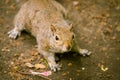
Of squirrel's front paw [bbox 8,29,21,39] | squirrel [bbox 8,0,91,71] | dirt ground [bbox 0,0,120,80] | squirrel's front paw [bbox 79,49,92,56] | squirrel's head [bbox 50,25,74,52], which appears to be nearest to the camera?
squirrel's head [bbox 50,25,74,52]

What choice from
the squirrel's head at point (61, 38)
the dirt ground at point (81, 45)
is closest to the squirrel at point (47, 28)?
the squirrel's head at point (61, 38)

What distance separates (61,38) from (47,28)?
0.56m

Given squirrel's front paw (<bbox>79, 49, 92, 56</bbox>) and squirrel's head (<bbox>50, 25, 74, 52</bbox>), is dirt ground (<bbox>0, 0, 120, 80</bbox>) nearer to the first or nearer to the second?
squirrel's front paw (<bbox>79, 49, 92, 56</bbox>)

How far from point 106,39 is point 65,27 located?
1.06m

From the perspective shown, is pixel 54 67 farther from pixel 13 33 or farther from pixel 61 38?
pixel 13 33

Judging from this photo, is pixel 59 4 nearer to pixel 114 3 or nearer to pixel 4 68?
pixel 114 3

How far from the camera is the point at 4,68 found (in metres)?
5.49

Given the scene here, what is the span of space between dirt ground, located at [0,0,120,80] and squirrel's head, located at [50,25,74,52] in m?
0.46

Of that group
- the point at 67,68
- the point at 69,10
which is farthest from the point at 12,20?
the point at 67,68

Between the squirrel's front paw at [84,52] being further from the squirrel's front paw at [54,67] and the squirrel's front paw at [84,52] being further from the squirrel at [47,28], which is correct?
the squirrel's front paw at [54,67]

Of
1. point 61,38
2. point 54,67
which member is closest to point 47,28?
point 61,38

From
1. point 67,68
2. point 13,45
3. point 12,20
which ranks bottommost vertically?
point 67,68

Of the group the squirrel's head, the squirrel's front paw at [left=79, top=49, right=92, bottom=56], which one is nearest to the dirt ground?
the squirrel's front paw at [left=79, top=49, right=92, bottom=56]

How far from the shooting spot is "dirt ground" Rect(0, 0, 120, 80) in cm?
549
